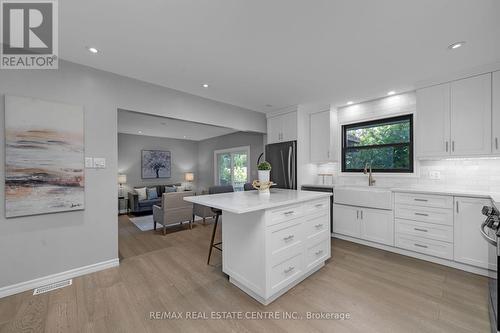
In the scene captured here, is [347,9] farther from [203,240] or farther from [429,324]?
[203,240]

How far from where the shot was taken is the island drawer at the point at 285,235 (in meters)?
1.90

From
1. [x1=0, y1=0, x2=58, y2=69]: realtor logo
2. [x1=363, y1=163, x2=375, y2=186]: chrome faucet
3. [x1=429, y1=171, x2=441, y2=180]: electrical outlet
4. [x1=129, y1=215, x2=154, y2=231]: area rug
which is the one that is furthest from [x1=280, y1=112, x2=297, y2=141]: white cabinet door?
[x1=129, y1=215, x2=154, y2=231]: area rug

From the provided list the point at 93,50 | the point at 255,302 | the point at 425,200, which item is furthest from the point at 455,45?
the point at 93,50

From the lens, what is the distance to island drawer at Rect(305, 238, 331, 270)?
7.64ft

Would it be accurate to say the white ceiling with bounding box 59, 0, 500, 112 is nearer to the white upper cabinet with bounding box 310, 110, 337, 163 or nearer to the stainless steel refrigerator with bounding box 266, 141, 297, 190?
the white upper cabinet with bounding box 310, 110, 337, 163

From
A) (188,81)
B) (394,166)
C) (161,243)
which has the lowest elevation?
(161,243)

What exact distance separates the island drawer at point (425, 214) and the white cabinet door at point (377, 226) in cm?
15

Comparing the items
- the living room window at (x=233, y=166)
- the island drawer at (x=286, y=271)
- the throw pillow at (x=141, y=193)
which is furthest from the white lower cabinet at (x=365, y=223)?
the throw pillow at (x=141, y=193)

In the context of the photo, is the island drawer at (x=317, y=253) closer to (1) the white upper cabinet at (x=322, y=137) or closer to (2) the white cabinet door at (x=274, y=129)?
(1) the white upper cabinet at (x=322, y=137)

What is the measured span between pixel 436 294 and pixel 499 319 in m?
0.86

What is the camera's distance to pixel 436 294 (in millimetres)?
2029

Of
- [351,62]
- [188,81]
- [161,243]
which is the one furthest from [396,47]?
[161,243]

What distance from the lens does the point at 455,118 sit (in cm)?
270

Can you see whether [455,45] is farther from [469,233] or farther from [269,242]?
[269,242]
